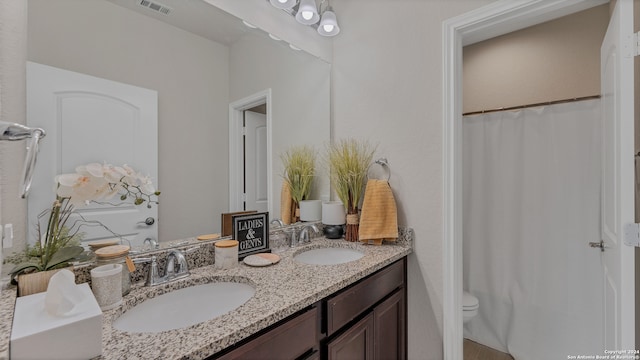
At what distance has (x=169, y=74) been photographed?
119 centimetres

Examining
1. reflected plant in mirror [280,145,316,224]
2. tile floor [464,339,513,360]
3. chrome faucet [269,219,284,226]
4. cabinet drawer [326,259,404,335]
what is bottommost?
tile floor [464,339,513,360]

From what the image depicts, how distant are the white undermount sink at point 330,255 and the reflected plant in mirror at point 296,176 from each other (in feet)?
0.82

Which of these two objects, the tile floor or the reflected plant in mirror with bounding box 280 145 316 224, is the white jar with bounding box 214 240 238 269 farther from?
the tile floor

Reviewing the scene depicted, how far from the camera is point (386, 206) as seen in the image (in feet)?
5.43

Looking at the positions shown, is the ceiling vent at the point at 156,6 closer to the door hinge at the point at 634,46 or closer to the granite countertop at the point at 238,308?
the granite countertop at the point at 238,308

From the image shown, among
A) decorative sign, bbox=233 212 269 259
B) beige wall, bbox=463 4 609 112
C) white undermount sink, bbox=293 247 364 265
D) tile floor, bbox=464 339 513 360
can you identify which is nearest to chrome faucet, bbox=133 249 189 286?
decorative sign, bbox=233 212 269 259

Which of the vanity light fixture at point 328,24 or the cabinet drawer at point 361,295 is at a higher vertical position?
the vanity light fixture at point 328,24

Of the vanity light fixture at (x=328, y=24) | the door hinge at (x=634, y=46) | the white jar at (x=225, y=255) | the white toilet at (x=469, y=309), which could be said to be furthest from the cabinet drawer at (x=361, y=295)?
the vanity light fixture at (x=328, y=24)

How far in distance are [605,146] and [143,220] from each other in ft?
7.12

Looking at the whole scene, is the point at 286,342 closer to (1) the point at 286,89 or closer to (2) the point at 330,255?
(2) the point at 330,255

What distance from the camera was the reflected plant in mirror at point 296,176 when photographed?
1.76 meters

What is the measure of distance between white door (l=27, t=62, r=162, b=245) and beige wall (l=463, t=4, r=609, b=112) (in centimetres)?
246

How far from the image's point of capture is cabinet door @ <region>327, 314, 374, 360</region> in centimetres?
110

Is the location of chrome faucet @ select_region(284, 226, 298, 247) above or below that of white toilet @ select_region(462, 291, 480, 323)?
above
